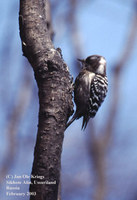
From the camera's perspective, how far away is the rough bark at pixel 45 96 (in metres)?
2.78

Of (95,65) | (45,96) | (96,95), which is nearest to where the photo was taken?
(45,96)

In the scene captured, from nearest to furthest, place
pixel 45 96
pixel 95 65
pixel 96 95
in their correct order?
pixel 45 96 → pixel 96 95 → pixel 95 65

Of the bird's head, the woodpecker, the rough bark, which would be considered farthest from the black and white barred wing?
the rough bark

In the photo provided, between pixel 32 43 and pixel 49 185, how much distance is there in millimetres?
1192

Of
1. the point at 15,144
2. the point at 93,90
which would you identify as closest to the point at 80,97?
the point at 93,90

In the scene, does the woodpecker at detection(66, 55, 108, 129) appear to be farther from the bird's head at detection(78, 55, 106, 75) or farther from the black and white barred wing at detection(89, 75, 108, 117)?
the bird's head at detection(78, 55, 106, 75)

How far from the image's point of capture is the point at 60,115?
3.02 metres

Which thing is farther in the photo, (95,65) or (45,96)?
(95,65)

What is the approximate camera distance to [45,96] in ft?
9.95

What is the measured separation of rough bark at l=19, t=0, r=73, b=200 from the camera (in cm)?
278

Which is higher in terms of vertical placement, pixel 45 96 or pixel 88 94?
pixel 88 94

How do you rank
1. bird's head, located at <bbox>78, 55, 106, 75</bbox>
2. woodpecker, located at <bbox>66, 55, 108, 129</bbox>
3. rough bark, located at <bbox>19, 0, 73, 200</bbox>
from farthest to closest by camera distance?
bird's head, located at <bbox>78, 55, 106, 75</bbox> < woodpecker, located at <bbox>66, 55, 108, 129</bbox> < rough bark, located at <bbox>19, 0, 73, 200</bbox>

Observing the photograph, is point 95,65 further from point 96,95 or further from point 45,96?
point 45,96

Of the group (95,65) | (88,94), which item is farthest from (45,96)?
(95,65)
